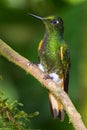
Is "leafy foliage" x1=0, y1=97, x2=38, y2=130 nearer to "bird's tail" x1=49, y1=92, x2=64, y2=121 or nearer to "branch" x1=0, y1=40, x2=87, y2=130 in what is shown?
"branch" x1=0, y1=40, x2=87, y2=130

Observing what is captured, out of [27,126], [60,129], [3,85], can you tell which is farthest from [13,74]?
[27,126]

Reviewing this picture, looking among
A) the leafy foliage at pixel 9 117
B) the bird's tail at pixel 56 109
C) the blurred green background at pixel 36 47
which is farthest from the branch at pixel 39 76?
the blurred green background at pixel 36 47

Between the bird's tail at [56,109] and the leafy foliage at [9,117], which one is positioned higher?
the bird's tail at [56,109]

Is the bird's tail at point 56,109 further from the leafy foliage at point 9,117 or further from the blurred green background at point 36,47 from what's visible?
the leafy foliage at point 9,117

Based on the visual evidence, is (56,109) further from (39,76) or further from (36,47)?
(36,47)

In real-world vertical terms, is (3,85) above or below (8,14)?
below

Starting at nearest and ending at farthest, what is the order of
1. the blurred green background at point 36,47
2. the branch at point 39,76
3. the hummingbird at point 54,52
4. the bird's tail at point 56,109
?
the branch at point 39,76, the bird's tail at point 56,109, the hummingbird at point 54,52, the blurred green background at point 36,47

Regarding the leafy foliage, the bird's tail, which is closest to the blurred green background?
the bird's tail

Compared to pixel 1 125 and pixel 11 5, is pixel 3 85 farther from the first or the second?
pixel 1 125
